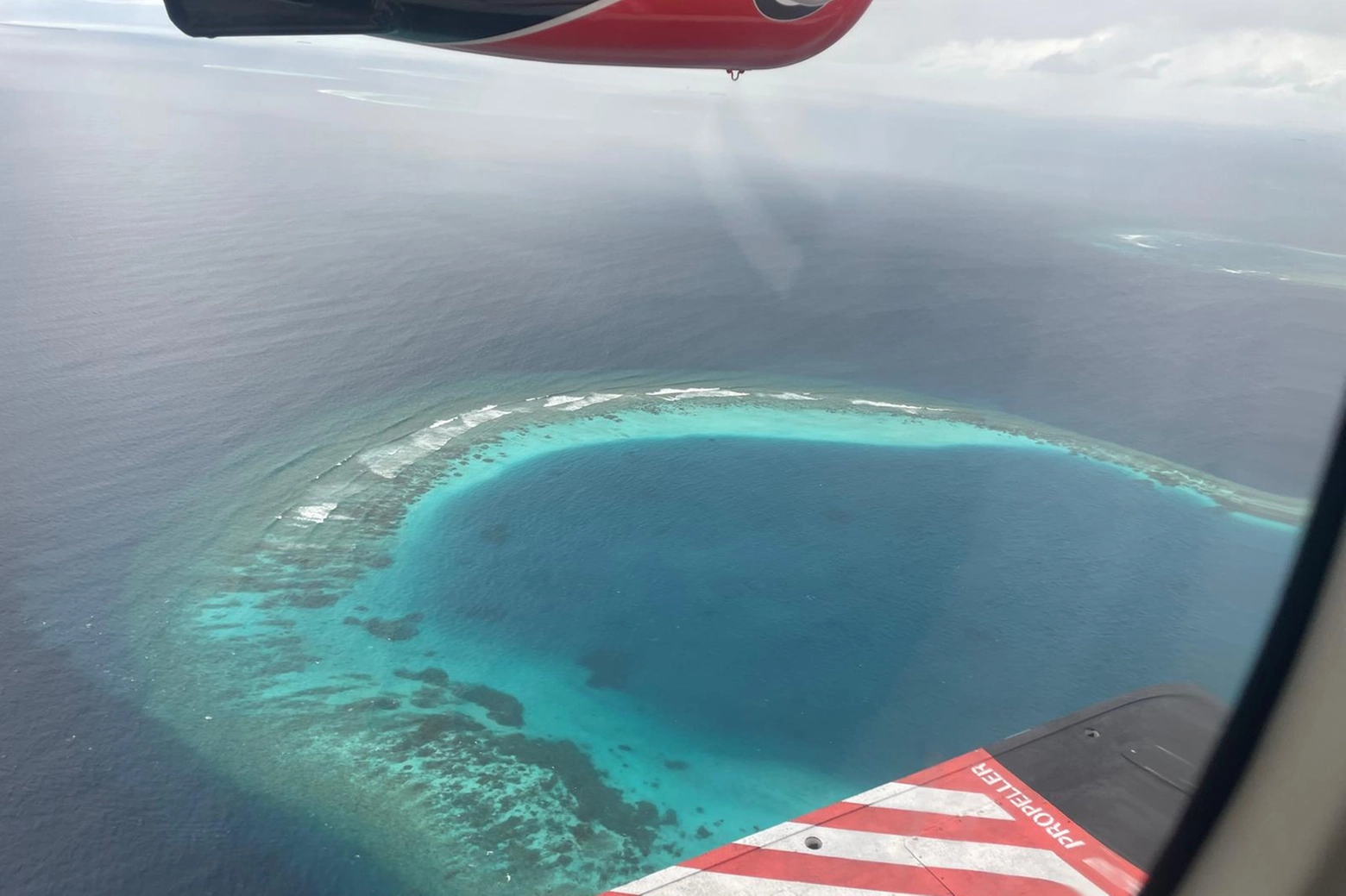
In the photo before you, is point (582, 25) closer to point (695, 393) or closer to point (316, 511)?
point (316, 511)

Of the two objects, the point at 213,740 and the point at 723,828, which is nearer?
the point at 723,828

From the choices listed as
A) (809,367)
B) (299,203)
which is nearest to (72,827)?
(809,367)

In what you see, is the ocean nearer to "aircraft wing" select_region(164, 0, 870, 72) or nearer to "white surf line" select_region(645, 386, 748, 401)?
"white surf line" select_region(645, 386, 748, 401)

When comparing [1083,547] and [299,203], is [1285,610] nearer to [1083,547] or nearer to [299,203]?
[1083,547]

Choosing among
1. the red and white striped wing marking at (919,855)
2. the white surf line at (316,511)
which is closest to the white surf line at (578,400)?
the white surf line at (316,511)

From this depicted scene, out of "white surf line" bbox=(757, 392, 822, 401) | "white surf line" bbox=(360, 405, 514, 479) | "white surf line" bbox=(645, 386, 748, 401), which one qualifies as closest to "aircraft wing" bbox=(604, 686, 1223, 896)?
"white surf line" bbox=(360, 405, 514, 479)

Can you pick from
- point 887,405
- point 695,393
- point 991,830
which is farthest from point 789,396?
point 991,830
